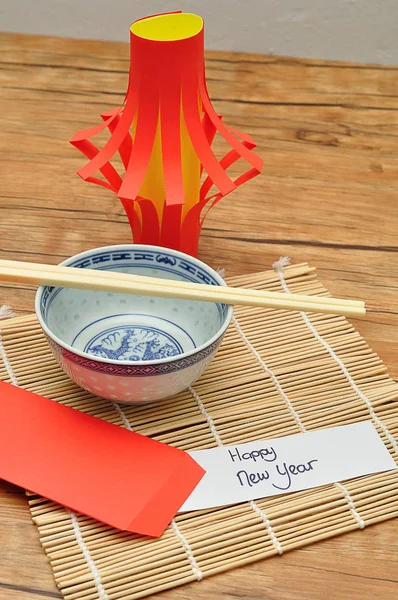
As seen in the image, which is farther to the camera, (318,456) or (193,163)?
(193,163)

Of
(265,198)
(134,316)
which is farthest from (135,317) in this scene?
(265,198)

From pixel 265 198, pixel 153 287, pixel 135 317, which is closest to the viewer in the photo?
pixel 153 287

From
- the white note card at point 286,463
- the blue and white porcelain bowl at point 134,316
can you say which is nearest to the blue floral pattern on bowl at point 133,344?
the blue and white porcelain bowl at point 134,316

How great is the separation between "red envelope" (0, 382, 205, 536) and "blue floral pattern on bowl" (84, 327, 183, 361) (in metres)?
0.08

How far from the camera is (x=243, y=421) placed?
0.77 meters

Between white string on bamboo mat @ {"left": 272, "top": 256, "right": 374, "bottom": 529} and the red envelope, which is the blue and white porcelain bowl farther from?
white string on bamboo mat @ {"left": 272, "top": 256, "right": 374, "bottom": 529}

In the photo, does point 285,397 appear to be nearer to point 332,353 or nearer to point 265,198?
point 332,353

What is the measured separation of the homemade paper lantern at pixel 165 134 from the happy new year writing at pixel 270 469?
0.27 meters

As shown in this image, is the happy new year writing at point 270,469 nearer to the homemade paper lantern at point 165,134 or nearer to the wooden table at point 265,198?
the wooden table at point 265,198

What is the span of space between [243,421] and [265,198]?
452 mm

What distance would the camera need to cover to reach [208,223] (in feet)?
3.55

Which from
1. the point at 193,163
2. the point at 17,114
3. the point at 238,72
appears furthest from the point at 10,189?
the point at 238,72

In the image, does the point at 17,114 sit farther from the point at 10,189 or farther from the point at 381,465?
the point at 381,465

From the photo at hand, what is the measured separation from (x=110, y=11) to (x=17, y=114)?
0.44 meters
